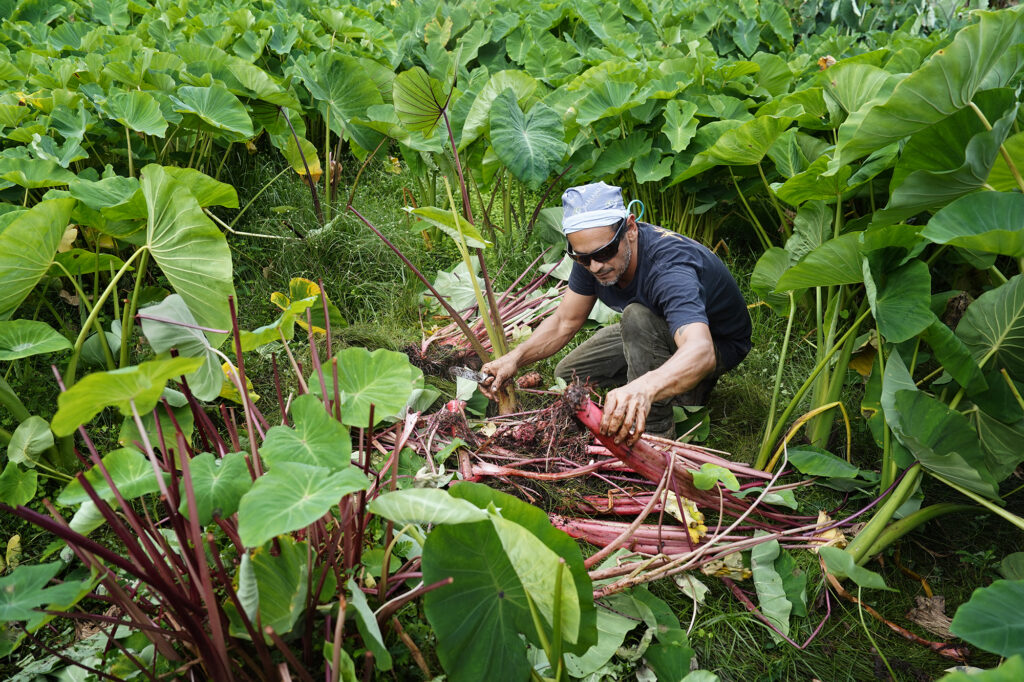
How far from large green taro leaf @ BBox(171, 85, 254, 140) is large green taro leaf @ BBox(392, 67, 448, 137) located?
1.89 ft

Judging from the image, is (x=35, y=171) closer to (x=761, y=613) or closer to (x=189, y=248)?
(x=189, y=248)

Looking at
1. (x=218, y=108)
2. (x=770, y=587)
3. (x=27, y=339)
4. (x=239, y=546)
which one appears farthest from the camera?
(x=218, y=108)

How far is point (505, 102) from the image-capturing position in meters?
2.84

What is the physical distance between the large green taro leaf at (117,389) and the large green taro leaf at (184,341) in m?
0.45

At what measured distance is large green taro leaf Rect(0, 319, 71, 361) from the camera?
1844mm

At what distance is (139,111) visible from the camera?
253cm

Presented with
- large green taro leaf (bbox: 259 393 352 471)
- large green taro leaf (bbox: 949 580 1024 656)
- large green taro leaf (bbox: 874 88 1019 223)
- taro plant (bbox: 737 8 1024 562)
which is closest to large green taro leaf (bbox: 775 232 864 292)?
taro plant (bbox: 737 8 1024 562)

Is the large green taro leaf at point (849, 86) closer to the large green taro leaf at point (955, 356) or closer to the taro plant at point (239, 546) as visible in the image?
the large green taro leaf at point (955, 356)

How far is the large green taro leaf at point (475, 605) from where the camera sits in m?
1.26

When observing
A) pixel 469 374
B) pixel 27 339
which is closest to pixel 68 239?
pixel 27 339

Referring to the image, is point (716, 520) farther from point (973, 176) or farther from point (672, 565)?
point (973, 176)

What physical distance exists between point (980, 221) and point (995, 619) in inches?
31.9

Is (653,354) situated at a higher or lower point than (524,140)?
lower

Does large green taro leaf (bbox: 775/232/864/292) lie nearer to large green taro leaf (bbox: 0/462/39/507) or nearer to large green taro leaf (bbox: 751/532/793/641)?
large green taro leaf (bbox: 751/532/793/641)
